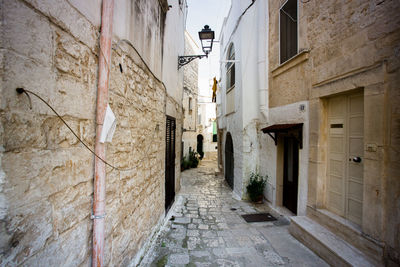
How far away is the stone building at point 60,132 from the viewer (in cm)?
101

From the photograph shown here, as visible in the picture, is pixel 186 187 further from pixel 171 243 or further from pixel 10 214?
pixel 10 214

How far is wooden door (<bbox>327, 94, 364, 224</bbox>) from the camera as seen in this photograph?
3180mm

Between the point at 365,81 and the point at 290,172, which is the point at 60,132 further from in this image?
the point at 290,172

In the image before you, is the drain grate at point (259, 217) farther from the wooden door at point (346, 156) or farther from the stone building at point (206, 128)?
the stone building at point (206, 128)

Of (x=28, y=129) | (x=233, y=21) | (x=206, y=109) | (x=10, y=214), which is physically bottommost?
(x=10, y=214)

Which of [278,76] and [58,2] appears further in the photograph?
[278,76]

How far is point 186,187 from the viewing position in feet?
26.5

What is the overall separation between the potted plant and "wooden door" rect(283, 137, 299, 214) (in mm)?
731

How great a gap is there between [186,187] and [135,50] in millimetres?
6473

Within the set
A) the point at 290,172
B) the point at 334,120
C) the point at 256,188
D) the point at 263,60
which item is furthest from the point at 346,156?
the point at 263,60

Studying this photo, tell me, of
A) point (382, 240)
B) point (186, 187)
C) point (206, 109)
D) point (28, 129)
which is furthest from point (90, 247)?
point (206, 109)

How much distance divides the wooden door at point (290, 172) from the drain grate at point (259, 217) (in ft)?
2.09

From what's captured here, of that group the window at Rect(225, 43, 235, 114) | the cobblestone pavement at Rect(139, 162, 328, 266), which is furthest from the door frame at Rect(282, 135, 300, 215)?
the window at Rect(225, 43, 235, 114)

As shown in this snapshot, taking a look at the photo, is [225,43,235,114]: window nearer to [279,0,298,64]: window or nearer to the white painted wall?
the white painted wall
